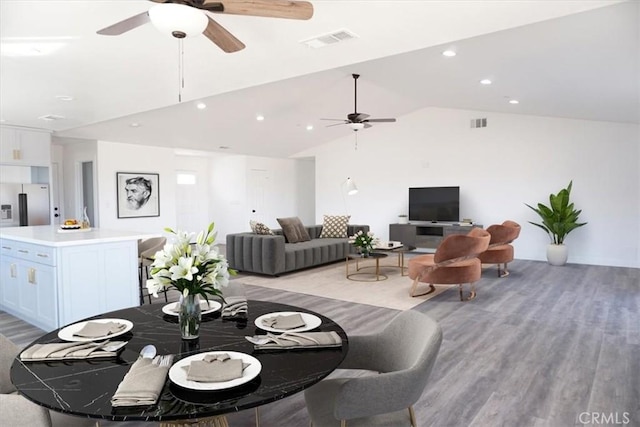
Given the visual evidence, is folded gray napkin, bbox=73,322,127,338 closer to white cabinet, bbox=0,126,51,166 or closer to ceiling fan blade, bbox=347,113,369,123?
ceiling fan blade, bbox=347,113,369,123

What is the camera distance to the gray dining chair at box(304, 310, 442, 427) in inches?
→ 57.6

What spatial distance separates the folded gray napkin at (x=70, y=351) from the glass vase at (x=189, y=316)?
239 mm

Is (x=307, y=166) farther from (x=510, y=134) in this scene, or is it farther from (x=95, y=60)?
(x=95, y=60)

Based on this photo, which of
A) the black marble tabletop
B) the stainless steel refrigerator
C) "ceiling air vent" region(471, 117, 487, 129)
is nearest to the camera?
the black marble tabletop

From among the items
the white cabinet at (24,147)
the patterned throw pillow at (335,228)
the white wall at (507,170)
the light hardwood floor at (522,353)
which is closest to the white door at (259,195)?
the white wall at (507,170)

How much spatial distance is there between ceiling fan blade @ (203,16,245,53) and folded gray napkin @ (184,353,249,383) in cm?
207

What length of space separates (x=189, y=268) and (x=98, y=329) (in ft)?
1.82

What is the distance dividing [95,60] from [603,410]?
5392 millimetres

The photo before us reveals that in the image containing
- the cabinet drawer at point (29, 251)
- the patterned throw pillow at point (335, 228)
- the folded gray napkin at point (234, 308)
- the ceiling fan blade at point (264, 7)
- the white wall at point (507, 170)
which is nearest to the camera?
the folded gray napkin at point (234, 308)

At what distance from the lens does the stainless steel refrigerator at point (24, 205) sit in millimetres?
6586

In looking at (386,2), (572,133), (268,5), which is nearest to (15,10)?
(268,5)

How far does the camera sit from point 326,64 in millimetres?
4258

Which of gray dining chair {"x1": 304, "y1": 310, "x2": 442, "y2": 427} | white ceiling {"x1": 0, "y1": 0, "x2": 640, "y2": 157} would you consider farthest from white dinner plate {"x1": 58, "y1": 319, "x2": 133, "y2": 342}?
white ceiling {"x1": 0, "y1": 0, "x2": 640, "y2": 157}

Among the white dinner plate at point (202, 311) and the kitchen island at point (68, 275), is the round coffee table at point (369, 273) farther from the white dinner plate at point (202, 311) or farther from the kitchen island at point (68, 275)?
the white dinner plate at point (202, 311)
